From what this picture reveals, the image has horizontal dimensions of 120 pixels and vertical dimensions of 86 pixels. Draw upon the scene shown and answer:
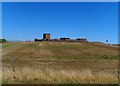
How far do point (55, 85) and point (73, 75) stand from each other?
2.45m

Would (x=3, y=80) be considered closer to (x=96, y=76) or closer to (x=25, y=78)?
(x=25, y=78)

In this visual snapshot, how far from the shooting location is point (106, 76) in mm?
14984

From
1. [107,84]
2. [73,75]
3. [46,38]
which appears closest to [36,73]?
[73,75]

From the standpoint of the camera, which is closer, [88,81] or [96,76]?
[88,81]

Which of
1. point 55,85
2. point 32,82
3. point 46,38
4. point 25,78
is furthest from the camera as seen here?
point 46,38

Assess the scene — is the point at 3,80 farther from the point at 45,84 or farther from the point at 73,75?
the point at 73,75

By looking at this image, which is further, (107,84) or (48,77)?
(48,77)

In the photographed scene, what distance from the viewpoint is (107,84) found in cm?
1340

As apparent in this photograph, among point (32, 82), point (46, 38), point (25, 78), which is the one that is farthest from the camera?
point (46, 38)

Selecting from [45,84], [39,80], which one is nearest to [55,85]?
[45,84]

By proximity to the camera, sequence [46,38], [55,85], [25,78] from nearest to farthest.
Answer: [55,85]
[25,78]
[46,38]

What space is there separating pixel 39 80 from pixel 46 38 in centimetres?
11673

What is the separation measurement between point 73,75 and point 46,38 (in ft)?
381

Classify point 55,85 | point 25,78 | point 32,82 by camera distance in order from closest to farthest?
A: point 55,85 < point 32,82 < point 25,78
